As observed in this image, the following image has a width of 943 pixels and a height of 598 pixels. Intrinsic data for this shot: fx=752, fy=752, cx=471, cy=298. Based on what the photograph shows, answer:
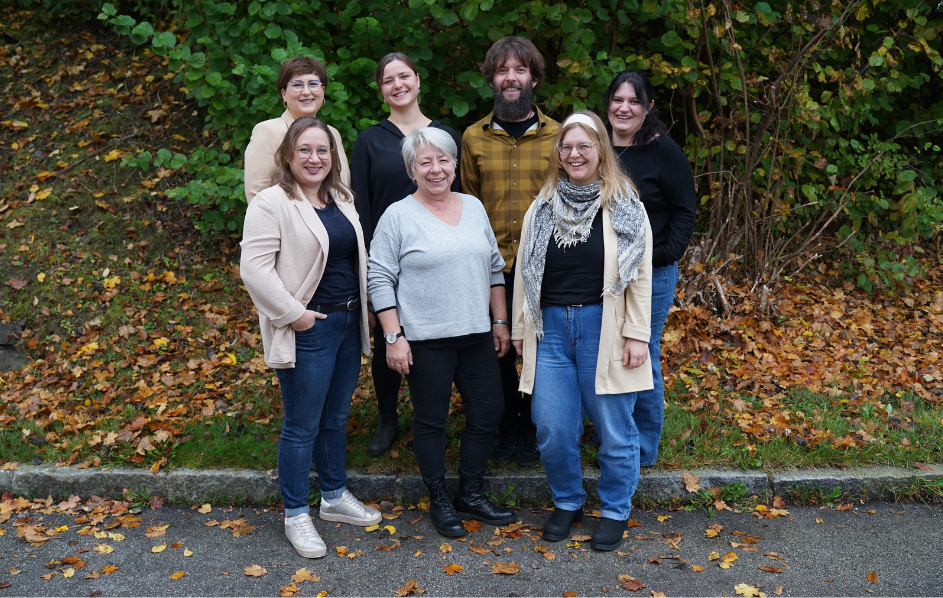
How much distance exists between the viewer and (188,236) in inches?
282

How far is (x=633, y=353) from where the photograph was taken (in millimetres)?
3551

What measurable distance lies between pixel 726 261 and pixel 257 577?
463 centimetres

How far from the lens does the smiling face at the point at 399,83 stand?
3.96 metres

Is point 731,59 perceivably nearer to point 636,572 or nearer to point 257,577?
point 636,572

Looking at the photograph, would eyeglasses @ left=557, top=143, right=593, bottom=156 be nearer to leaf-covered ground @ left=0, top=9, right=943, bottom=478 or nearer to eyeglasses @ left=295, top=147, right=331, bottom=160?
eyeglasses @ left=295, top=147, right=331, bottom=160

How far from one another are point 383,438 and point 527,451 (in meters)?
0.87

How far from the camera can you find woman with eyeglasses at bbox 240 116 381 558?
346 centimetres

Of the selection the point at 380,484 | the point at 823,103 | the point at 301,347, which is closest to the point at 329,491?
the point at 380,484

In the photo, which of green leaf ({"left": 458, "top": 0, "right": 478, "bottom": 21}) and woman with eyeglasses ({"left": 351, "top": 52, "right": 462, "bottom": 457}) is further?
green leaf ({"left": 458, "top": 0, "right": 478, "bottom": 21})

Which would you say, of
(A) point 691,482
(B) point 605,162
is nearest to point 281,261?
(B) point 605,162

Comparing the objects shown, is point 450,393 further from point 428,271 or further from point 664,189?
point 664,189

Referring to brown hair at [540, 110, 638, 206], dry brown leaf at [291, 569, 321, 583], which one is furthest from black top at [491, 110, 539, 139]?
dry brown leaf at [291, 569, 321, 583]

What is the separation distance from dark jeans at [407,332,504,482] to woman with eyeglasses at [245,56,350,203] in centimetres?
106

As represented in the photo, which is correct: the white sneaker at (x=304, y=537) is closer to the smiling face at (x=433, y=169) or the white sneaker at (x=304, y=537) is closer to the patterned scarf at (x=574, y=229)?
the patterned scarf at (x=574, y=229)
